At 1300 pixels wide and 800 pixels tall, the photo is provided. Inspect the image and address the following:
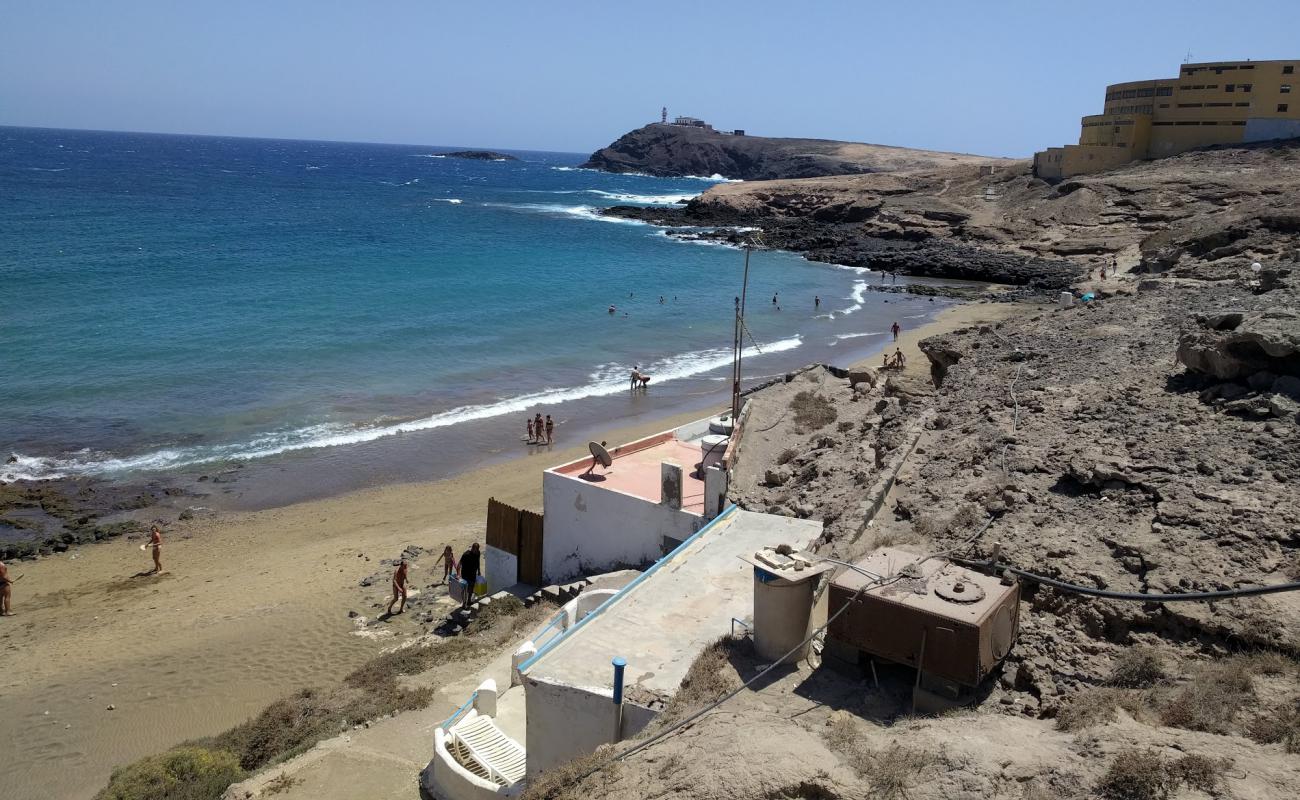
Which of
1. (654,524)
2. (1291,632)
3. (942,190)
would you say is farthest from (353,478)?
(942,190)

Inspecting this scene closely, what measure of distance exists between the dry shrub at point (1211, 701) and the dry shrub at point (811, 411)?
376 inches

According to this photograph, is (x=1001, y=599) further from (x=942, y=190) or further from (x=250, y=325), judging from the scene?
(x=942, y=190)

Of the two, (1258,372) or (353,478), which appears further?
(353,478)

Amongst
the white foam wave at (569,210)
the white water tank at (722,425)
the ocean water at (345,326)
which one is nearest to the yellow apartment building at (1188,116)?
the ocean water at (345,326)

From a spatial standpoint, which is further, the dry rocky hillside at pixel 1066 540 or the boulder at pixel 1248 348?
the boulder at pixel 1248 348

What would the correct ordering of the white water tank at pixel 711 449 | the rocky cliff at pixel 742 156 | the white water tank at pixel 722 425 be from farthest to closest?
the rocky cliff at pixel 742 156
the white water tank at pixel 722 425
the white water tank at pixel 711 449

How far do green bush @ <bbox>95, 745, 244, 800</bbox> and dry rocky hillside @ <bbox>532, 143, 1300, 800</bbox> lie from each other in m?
5.73

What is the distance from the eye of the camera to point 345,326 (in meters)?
36.9

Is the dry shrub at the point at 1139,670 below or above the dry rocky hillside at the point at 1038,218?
below

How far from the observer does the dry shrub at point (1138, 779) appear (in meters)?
4.58

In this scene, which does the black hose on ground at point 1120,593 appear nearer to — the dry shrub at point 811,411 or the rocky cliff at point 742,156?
the dry shrub at point 811,411

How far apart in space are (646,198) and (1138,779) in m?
110

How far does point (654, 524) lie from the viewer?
12.7m

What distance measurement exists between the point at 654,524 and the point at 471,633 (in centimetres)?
325
